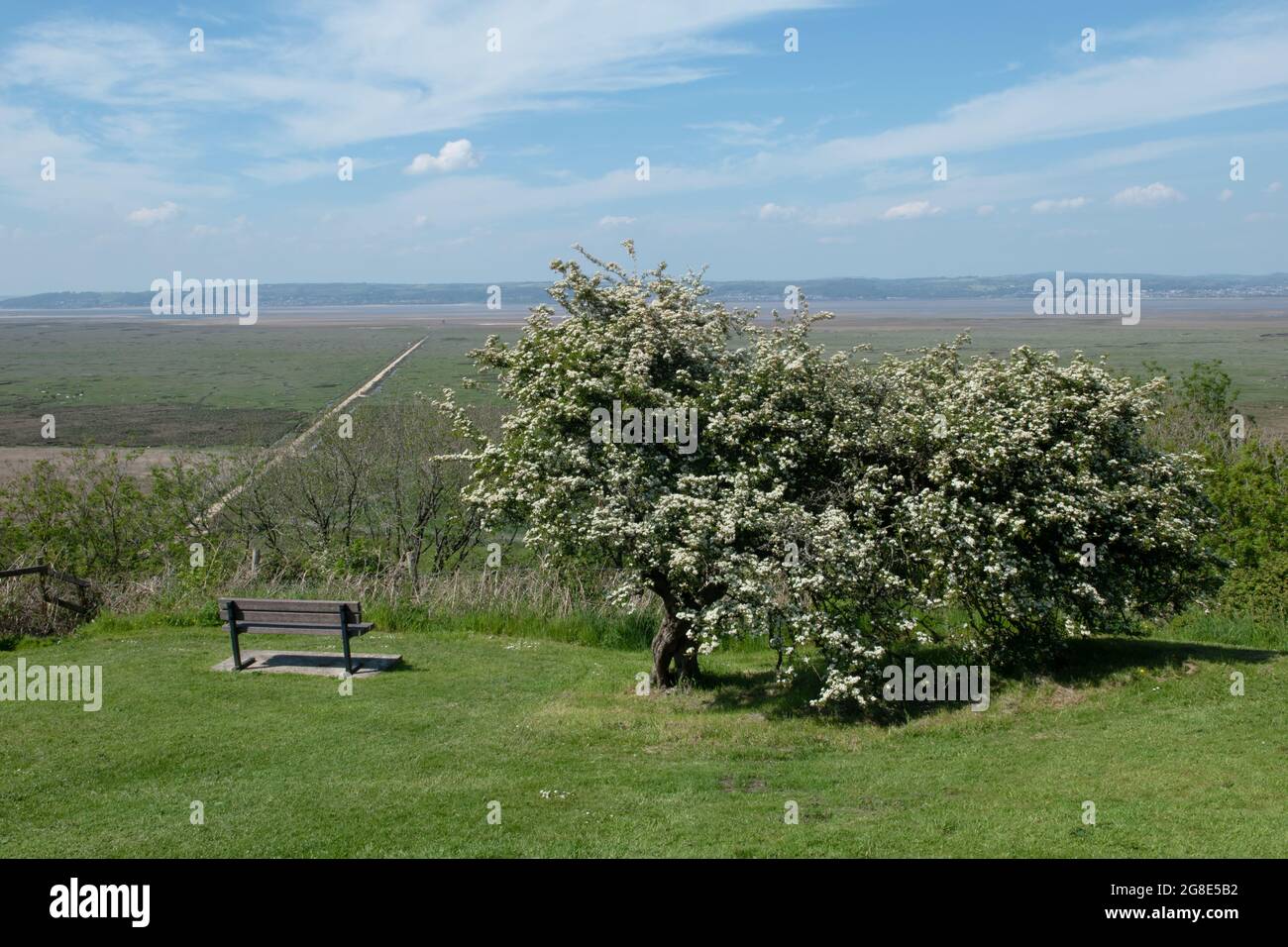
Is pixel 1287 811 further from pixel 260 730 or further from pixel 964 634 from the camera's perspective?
pixel 260 730

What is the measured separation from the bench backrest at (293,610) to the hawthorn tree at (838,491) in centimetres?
279

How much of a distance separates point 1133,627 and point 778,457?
6414 mm

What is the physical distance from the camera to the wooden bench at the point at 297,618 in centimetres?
1521

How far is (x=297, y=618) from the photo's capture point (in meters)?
15.5

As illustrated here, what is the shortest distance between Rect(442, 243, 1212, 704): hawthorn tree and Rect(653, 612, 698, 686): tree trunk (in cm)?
6

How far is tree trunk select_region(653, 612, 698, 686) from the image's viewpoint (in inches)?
574

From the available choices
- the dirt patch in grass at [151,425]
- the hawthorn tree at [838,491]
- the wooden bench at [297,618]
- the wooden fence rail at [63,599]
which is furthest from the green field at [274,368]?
the wooden bench at [297,618]

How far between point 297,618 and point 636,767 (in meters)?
6.79

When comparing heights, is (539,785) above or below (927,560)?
below

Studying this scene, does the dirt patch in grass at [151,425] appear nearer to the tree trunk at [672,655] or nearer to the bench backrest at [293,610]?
the bench backrest at [293,610]

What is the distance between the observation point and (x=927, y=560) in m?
12.8

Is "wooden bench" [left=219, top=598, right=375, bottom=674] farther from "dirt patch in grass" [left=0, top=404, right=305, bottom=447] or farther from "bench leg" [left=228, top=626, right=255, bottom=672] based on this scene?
"dirt patch in grass" [left=0, top=404, right=305, bottom=447]

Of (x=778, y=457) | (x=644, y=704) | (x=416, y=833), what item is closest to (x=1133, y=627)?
(x=778, y=457)

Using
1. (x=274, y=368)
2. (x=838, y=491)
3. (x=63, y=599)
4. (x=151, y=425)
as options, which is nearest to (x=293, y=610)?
(x=63, y=599)
